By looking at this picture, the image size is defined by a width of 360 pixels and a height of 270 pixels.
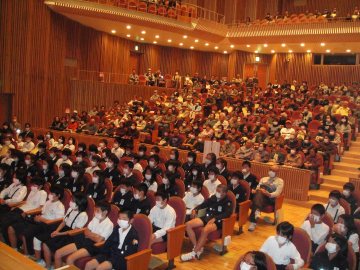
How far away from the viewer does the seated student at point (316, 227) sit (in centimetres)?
508

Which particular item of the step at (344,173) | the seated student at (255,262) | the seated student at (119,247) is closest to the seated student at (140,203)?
the seated student at (119,247)

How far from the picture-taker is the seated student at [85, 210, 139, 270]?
14.7ft

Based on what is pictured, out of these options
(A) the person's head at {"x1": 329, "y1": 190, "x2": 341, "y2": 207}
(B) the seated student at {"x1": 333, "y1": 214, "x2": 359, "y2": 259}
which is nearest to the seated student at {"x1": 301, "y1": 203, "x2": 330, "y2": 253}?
(B) the seated student at {"x1": 333, "y1": 214, "x2": 359, "y2": 259}

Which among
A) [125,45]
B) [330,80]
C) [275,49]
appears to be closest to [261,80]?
[275,49]

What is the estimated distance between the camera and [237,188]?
275 inches

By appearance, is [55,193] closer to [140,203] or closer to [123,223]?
[140,203]

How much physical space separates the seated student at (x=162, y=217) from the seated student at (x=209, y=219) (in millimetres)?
406

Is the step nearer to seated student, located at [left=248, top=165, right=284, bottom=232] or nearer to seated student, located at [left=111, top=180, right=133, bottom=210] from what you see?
seated student, located at [left=248, top=165, right=284, bottom=232]

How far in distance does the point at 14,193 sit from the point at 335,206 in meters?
4.99

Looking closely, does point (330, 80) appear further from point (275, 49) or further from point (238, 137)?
point (238, 137)

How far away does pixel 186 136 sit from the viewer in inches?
497

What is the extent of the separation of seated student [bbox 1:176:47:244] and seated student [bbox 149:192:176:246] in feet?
5.87

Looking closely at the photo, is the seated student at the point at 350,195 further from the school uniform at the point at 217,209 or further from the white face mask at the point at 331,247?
the white face mask at the point at 331,247

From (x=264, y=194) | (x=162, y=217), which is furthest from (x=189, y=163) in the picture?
(x=162, y=217)
